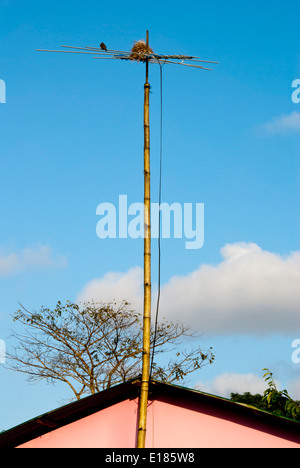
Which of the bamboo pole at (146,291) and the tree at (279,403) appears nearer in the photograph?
the bamboo pole at (146,291)

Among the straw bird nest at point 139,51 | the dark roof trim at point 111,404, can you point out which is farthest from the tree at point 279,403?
the straw bird nest at point 139,51

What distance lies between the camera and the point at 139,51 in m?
12.8

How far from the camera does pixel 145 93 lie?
1277 cm

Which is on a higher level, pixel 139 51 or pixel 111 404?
pixel 139 51

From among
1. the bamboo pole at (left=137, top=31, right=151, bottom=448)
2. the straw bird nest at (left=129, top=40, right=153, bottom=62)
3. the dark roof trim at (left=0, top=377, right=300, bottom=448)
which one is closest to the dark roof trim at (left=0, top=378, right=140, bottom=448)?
the dark roof trim at (left=0, top=377, right=300, bottom=448)

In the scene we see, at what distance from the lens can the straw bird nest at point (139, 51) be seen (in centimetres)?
1266

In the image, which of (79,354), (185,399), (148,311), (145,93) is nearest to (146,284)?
(148,311)

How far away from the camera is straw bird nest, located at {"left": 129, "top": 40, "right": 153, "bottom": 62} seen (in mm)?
12656

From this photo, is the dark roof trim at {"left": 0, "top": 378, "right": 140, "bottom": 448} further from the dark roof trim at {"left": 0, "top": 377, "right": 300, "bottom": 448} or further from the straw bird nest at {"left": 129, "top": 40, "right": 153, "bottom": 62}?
the straw bird nest at {"left": 129, "top": 40, "right": 153, "bottom": 62}

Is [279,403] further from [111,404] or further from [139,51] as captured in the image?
[139,51]

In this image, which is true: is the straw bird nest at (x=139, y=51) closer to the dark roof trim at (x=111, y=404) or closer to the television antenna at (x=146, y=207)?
the television antenna at (x=146, y=207)

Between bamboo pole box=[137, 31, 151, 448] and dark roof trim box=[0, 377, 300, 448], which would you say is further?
dark roof trim box=[0, 377, 300, 448]

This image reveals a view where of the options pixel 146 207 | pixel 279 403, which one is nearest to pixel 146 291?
pixel 146 207
